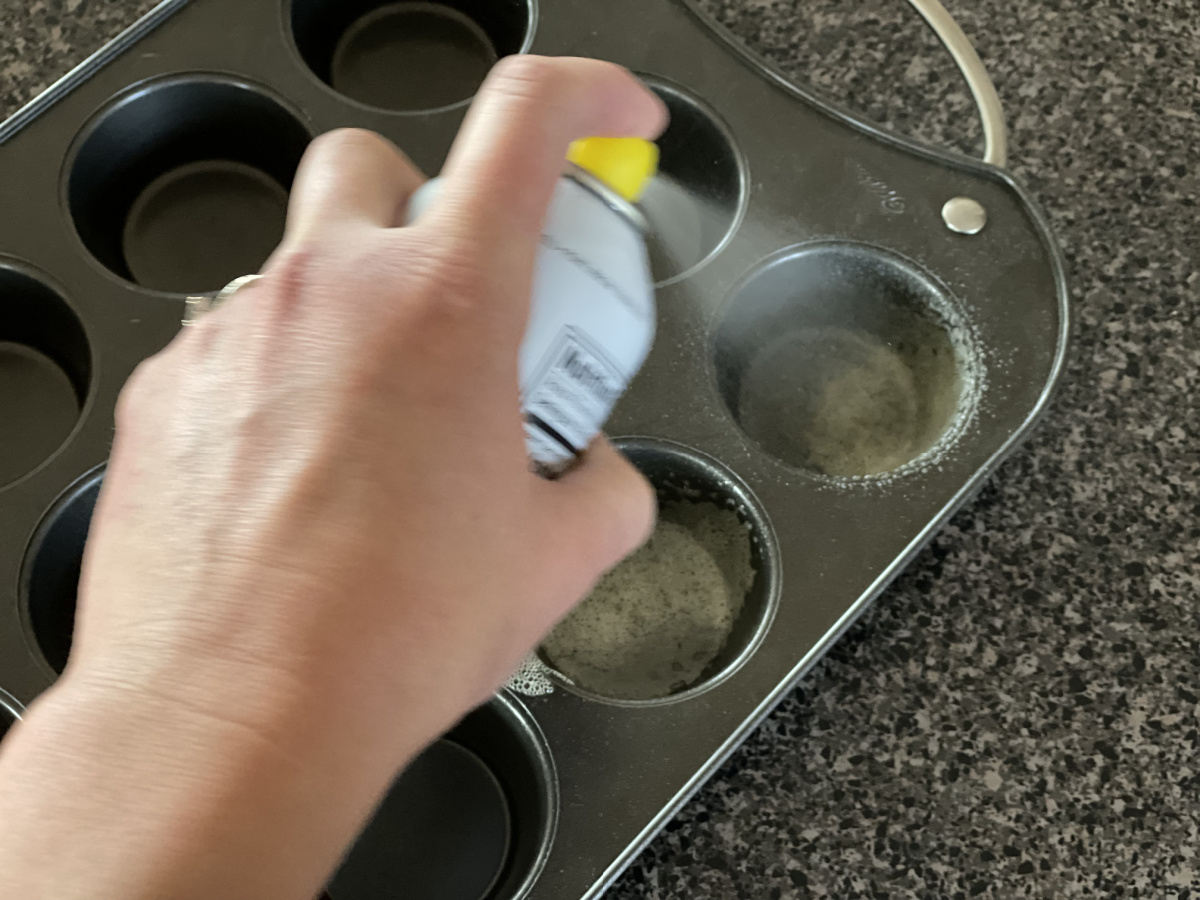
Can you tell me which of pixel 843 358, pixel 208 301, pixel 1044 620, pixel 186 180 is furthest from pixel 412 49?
pixel 1044 620

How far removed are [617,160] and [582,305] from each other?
0.10 meters

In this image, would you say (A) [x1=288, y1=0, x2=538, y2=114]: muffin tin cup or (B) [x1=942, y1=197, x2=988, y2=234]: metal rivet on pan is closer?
(B) [x1=942, y1=197, x2=988, y2=234]: metal rivet on pan

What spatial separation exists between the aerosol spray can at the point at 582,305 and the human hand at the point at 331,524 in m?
0.03

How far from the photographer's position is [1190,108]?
84 centimetres

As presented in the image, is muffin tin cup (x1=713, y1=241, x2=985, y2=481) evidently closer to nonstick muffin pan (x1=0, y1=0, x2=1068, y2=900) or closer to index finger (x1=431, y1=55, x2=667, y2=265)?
nonstick muffin pan (x1=0, y1=0, x2=1068, y2=900)

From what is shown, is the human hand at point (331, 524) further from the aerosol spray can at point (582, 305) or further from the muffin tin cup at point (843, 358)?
Result: the muffin tin cup at point (843, 358)

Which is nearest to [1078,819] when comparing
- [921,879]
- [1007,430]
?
[921,879]

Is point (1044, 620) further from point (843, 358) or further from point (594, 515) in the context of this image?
point (594, 515)

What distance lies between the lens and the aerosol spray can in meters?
0.46

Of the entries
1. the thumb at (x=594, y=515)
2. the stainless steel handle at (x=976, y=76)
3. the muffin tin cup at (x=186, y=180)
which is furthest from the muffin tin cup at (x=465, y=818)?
the stainless steel handle at (x=976, y=76)

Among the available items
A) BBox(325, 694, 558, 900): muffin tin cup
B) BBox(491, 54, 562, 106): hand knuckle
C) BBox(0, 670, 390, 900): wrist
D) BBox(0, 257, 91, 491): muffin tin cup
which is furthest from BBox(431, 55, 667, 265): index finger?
BBox(0, 257, 91, 491): muffin tin cup

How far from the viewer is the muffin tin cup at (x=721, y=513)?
2.26 feet

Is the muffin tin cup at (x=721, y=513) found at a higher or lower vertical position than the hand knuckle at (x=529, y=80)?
lower

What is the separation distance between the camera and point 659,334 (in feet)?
2.44
